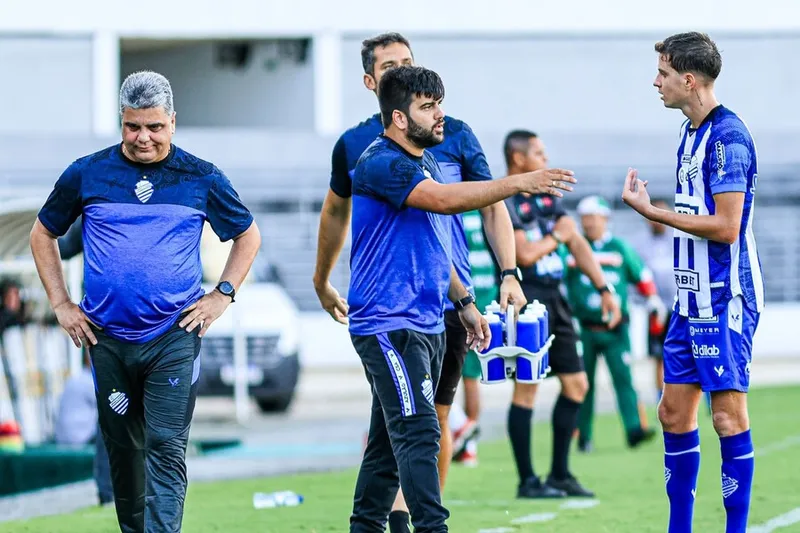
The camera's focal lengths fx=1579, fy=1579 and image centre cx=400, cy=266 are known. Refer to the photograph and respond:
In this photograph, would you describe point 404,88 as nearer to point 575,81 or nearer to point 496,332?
point 496,332

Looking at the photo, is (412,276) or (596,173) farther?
(596,173)

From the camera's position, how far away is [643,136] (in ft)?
99.8

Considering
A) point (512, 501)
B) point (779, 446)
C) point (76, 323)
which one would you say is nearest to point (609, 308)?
point (779, 446)

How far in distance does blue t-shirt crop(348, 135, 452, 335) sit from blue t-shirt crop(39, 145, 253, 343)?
0.68 m

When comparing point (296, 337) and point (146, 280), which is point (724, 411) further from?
point (296, 337)

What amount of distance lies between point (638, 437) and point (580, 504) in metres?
3.77

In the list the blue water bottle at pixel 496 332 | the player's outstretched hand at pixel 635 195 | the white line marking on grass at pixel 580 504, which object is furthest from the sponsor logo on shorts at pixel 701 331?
the white line marking on grass at pixel 580 504

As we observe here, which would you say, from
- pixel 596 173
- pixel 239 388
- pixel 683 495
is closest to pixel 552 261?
pixel 683 495

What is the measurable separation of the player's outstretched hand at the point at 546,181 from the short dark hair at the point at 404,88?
61cm

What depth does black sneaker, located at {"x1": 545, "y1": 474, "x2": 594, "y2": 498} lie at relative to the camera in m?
9.35

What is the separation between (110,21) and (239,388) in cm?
1589

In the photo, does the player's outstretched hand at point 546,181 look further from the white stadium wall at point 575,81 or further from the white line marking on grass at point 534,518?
the white stadium wall at point 575,81

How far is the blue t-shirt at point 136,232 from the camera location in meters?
6.34

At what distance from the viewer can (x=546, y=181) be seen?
19.3 ft
